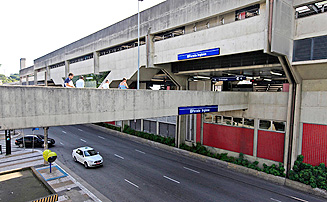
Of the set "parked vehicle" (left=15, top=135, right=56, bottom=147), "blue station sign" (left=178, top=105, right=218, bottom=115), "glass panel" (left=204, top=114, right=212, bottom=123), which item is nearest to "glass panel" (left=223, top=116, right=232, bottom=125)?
"glass panel" (left=204, top=114, right=212, bottom=123)

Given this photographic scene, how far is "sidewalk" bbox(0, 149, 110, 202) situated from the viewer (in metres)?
12.4

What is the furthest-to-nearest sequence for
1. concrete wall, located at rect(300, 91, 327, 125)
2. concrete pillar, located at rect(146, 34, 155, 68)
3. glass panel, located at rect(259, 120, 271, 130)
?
concrete pillar, located at rect(146, 34, 155, 68), glass panel, located at rect(259, 120, 271, 130), concrete wall, located at rect(300, 91, 327, 125)

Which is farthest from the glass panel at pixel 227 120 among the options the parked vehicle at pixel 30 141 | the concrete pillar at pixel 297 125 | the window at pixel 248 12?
the parked vehicle at pixel 30 141

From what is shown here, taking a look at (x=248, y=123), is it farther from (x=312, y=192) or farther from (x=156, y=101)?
(x=156, y=101)

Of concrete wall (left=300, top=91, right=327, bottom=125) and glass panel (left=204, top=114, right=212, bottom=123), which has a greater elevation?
concrete wall (left=300, top=91, right=327, bottom=125)

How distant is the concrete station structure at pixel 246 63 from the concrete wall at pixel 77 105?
16 centimetres

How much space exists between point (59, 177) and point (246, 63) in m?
16.4

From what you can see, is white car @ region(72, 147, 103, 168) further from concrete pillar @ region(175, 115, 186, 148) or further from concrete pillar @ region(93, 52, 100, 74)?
concrete pillar @ region(93, 52, 100, 74)

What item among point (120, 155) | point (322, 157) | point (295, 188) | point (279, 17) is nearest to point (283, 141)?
point (322, 157)

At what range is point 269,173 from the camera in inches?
617

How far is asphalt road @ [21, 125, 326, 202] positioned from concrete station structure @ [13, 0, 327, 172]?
3.26 meters

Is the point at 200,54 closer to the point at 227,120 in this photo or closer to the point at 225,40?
the point at 225,40

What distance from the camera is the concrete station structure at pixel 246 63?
13.4m

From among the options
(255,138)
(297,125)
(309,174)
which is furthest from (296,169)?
(255,138)
